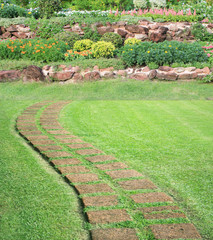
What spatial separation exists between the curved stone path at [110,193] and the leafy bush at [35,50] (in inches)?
223

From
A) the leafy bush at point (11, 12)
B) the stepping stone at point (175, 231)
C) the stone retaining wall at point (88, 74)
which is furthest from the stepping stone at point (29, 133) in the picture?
the leafy bush at point (11, 12)

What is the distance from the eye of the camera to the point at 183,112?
5703mm

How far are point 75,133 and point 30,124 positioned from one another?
2.72ft

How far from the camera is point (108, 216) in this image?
2.14 metres

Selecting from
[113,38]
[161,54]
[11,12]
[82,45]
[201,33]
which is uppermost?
[11,12]

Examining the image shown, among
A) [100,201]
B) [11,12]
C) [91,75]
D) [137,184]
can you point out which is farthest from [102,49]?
[100,201]

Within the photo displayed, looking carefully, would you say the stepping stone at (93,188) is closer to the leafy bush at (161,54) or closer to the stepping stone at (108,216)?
the stepping stone at (108,216)

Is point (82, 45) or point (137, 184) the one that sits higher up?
point (82, 45)

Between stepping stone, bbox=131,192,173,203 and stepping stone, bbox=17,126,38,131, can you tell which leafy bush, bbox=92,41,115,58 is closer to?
stepping stone, bbox=17,126,38,131

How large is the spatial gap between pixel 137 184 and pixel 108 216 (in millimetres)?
591

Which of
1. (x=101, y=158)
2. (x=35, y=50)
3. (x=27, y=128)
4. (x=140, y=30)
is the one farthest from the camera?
(x=140, y=30)

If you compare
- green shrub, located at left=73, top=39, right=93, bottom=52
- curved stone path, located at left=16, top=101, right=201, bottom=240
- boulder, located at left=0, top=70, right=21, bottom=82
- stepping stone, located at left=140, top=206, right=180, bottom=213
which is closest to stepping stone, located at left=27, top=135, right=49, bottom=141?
curved stone path, located at left=16, top=101, right=201, bottom=240

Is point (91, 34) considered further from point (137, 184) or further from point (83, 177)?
point (137, 184)

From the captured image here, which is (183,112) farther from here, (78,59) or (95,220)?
(78,59)
